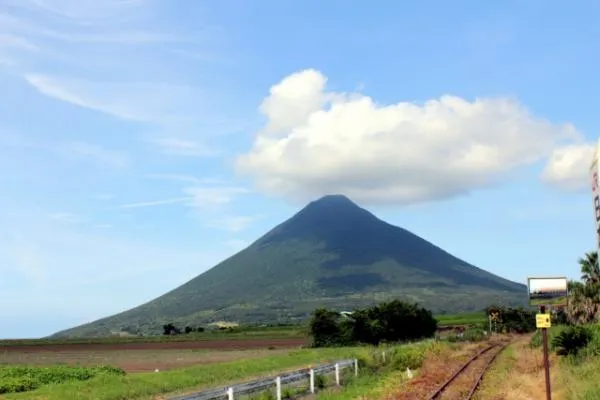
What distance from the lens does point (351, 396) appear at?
24.2 meters

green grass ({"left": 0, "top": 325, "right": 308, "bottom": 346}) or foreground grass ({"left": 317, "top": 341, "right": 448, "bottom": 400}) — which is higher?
foreground grass ({"left": 317, "top": 341, "right": 448, "bottom": 400})

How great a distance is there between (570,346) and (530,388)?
1134 cm

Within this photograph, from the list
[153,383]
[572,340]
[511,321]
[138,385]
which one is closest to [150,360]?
[153,383]

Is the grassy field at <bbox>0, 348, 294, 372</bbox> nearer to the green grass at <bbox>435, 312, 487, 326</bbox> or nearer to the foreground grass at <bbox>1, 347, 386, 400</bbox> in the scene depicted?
the foreground grass at <bbox>1, 347, 386, 400</bbox>

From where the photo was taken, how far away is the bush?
34.6 meters

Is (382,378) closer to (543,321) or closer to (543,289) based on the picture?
(543,289)

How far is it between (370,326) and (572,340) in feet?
171

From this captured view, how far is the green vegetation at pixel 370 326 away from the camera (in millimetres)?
86625

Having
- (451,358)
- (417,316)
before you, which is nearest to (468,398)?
(451,358)

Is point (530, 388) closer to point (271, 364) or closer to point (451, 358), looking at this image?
point (451, 358)

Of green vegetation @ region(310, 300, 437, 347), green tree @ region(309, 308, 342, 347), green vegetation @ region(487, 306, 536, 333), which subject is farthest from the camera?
green vegetation @ region(487, 306, 536, 333)

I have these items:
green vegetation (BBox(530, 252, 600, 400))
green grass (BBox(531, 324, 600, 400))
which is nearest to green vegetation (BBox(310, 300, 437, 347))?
green vegetation (BBox(530, 252, 600, 400))

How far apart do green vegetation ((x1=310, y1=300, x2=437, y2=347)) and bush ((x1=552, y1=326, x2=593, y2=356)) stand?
5067 cm

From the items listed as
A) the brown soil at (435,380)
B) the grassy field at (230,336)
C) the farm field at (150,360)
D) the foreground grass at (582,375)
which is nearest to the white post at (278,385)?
the brown soil at (435,380)
